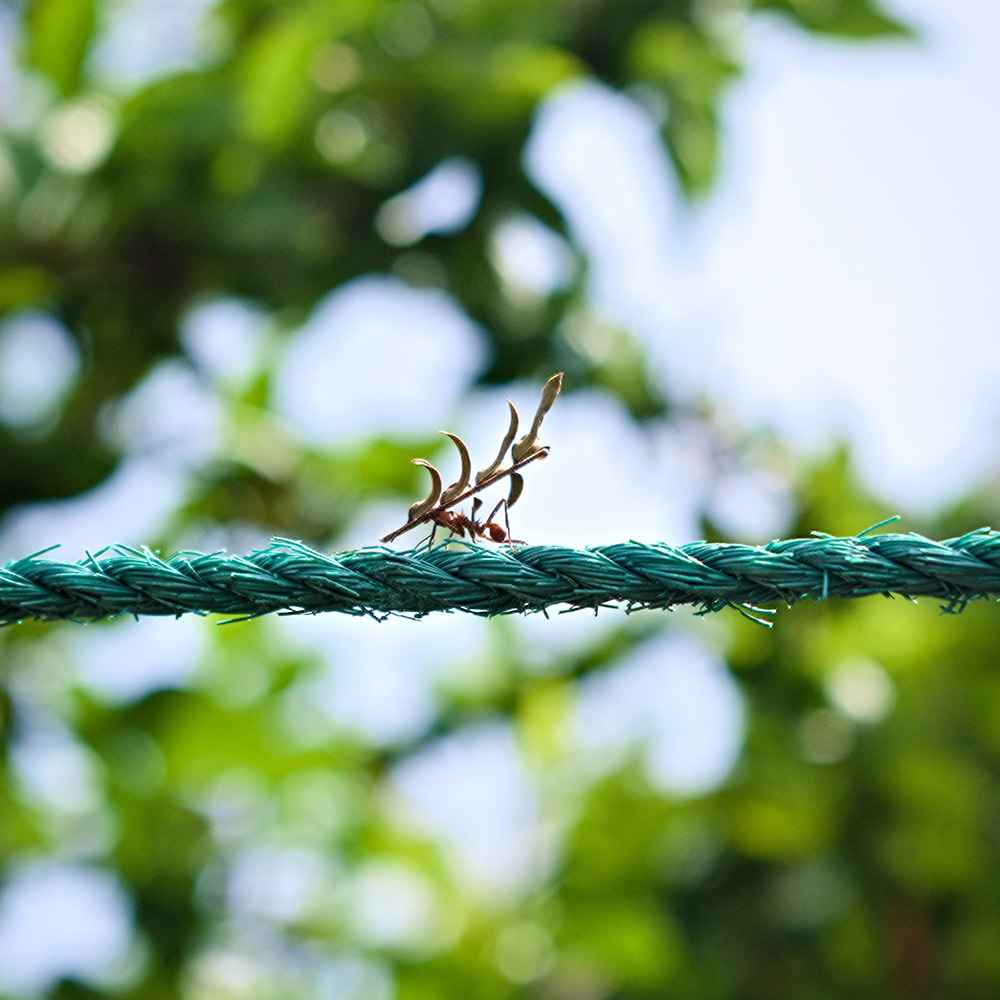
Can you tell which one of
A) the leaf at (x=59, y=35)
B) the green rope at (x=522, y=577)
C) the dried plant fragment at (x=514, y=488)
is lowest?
the green rope at (x=522, y=577)

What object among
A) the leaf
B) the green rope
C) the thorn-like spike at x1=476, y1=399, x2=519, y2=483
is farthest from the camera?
the leaf

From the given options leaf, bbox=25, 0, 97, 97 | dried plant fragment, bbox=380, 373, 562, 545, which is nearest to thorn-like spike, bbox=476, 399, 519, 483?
dried plant fragment, bbox=380, 373, 562, 545

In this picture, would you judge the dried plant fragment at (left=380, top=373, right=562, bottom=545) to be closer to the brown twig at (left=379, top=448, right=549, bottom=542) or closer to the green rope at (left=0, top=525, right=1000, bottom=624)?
the brown twig at (left=379, top=448, right=549, bottom=542)

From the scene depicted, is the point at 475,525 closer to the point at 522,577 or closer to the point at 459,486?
the point at 459,486

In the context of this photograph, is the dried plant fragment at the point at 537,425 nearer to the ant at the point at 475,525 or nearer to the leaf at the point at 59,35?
the ant at the point at 475,525

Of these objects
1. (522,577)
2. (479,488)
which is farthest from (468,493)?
(522,577)

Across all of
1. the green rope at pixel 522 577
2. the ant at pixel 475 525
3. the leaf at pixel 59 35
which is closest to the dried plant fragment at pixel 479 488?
the ant at pixel 475 525

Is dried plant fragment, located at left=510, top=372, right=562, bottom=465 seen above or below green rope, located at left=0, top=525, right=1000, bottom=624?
above
